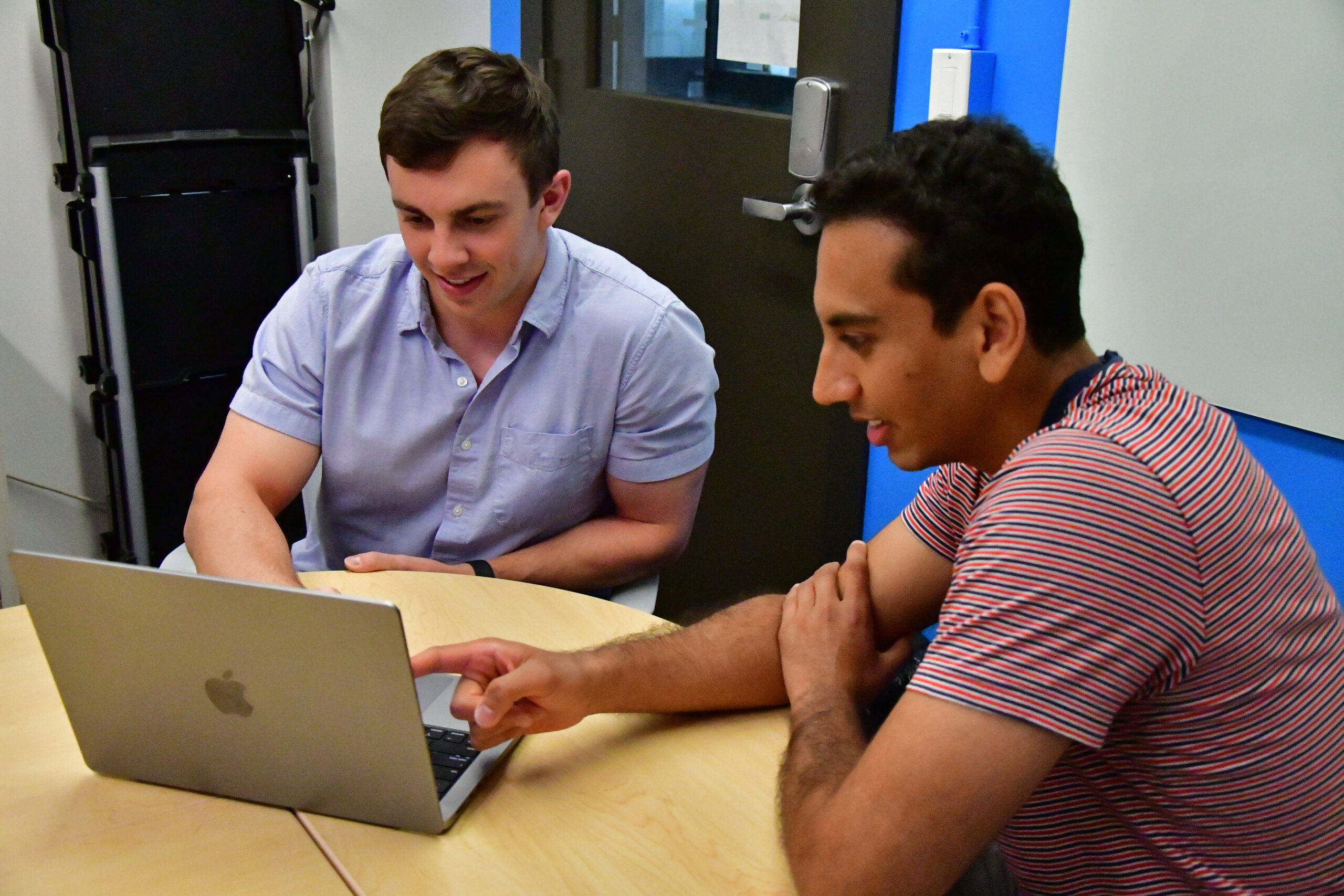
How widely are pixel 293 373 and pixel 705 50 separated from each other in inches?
48.9

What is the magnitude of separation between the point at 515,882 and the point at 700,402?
37.3 inches

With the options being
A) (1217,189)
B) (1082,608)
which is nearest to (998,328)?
(1082,608)

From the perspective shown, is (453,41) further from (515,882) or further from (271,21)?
(515,882)

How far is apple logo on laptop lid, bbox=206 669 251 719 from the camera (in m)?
1.02

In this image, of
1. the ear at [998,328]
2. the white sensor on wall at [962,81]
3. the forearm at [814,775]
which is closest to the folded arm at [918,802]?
the forearm at [814,775]

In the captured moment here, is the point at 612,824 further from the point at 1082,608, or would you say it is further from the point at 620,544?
the point at 620,544

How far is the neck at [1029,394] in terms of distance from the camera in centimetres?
112

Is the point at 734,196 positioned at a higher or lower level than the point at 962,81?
lower

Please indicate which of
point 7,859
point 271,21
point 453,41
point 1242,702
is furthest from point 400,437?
point 453,41

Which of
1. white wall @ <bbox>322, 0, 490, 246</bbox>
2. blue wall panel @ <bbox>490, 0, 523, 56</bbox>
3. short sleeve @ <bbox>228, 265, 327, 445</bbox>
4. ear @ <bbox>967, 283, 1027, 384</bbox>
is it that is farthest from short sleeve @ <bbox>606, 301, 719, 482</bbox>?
white wall @ <bbox>322, 0, 490, 246</bbox>

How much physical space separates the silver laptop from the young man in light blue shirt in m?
0.64

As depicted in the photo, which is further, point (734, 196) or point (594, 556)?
point (734, 196)

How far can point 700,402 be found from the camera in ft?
6.07

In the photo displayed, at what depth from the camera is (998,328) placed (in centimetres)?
109
